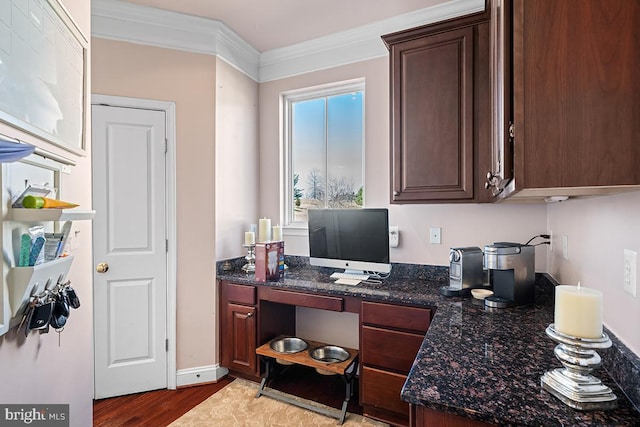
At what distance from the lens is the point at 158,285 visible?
242 centimetres

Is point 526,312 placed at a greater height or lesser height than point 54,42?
lesser

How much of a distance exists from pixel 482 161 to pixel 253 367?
2.13 m

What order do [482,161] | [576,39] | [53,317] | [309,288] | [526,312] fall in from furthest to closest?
1. [309,288]
2. [482,161]
3. [526,312]
4. [53,317]
5. [576,39]

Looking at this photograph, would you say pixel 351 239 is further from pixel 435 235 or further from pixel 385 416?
pixel 385 416

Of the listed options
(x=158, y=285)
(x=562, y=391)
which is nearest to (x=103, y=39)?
(x=158, y=285)

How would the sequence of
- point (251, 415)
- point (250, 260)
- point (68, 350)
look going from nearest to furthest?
point (68, 350), point (251, 415), point (250, 260)

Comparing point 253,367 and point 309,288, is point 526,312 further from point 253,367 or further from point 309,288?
point 253,367

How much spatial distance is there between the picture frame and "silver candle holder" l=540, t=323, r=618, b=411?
160 cm

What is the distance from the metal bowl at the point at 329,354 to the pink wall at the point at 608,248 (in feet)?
4.89

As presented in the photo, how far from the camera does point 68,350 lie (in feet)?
4.04

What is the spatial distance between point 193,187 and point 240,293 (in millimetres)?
885


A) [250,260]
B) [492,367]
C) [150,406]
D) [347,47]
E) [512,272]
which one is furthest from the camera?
[250,260]

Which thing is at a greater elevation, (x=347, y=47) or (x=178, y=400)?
(x=347, y=47)

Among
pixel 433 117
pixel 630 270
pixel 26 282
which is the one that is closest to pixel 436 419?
pixel 630 270
